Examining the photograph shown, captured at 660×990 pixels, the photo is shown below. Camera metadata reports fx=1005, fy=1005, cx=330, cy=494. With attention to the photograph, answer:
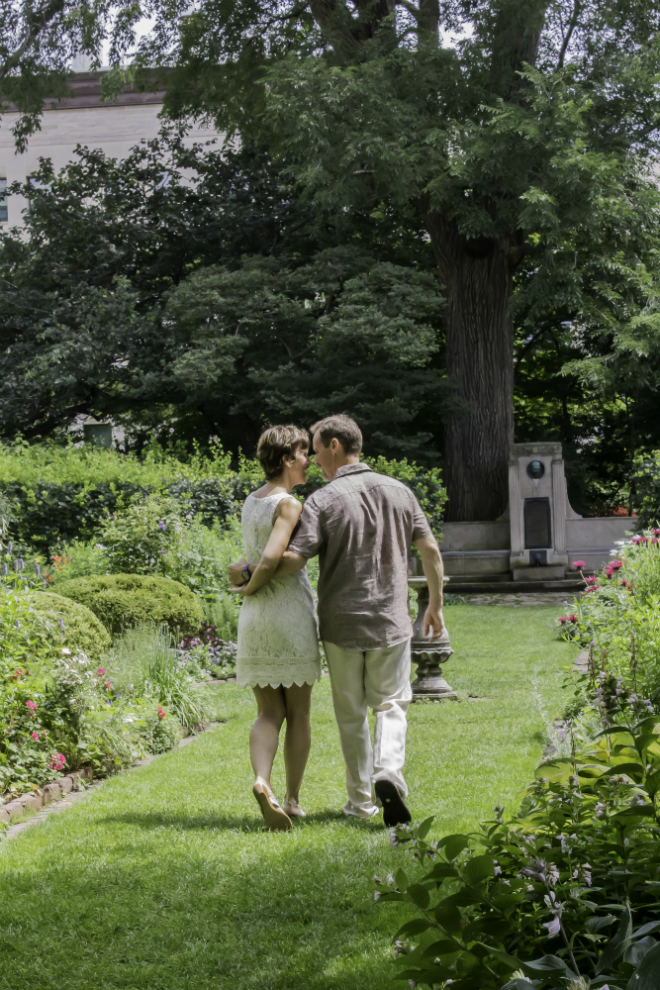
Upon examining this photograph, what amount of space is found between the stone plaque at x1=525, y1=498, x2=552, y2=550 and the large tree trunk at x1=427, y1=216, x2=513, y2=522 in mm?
1651

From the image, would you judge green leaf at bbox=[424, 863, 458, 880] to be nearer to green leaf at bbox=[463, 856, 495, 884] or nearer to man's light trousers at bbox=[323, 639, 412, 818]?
green leaf at bbox=[463, 856, 495, 884]

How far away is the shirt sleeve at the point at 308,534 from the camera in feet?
15.3

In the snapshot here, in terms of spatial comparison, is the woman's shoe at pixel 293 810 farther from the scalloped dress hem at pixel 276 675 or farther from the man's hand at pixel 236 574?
the man's hand at pixel 236 574

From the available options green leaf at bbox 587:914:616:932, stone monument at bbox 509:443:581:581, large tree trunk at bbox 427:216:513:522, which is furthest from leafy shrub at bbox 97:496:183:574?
large tree trunk at bbox 427:216:513:522

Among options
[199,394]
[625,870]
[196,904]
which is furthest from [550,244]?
[625,870]

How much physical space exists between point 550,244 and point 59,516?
9281 mm

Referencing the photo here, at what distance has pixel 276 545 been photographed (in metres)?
4.61

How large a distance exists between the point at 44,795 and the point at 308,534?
6.90ft

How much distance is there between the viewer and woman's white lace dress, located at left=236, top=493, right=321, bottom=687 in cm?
469

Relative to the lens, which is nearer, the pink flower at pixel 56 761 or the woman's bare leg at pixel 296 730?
the woman's bare leg at pixel 296 730

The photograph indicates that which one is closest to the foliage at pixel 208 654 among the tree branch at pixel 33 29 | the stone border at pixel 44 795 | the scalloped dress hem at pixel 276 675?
the stone border at pixel 44 795

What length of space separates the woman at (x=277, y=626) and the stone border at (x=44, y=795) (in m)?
1.32

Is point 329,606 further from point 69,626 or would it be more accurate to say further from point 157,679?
point 157,679

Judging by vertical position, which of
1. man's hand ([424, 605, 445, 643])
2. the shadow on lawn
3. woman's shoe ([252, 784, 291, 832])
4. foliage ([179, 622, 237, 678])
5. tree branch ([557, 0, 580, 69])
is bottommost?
foliage ([179, 622, 237, 678])
